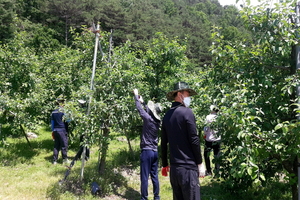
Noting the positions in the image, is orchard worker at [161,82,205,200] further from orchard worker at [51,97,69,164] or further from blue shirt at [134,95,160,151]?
orchard worker at [51,97,69,164]

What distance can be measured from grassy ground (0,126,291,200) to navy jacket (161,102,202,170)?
2143mm

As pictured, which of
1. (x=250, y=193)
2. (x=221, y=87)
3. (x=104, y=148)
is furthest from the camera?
(x=104, y=148)

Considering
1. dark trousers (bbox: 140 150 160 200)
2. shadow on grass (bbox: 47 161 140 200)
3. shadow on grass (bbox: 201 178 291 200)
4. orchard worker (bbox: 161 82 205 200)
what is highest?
orchard worker (bbox: 161 82 205 200)

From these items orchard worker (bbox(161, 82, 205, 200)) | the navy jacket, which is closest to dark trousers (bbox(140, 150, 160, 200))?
orchard worker (bbox(161, 82, 205, 200))

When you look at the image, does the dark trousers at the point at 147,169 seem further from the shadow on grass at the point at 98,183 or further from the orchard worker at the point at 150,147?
the shadow on grass at the point at 98,183

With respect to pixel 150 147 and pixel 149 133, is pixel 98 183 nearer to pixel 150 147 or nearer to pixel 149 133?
pixel 150 147

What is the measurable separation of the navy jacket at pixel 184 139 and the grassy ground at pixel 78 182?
2.14m

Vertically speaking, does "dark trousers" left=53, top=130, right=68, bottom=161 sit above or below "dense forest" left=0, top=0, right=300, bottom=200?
below

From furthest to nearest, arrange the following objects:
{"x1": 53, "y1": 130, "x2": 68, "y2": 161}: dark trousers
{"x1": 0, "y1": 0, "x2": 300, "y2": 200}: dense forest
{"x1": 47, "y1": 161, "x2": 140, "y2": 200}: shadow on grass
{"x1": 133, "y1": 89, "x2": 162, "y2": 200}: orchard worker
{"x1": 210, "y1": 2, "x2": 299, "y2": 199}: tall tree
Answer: {"x1": 53, "y1": 130, "x2": 68, "y2": 161}: dark trousers, {"x1": 47, "y1": 161, "x2": 140, "y2": 200}: shadow on grass, {"x1": 133, "y1": 89, "x2": 162, "y2": 200}: orchard worker, {"x1": 0, "y1": 0, "x2": 300, "y2": 200}: dense forest, {"x1": 210, "y1": 2, "x2": 299, "y2": 199}: tall tree

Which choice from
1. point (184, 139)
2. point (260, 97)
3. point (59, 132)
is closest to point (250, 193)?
point (260, 97)

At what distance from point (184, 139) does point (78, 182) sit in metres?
3.27

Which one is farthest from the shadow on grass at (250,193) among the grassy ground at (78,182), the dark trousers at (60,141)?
the dark trousers at (60,141)

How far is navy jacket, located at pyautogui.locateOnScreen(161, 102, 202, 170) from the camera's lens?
330cm

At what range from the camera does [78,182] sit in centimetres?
565
